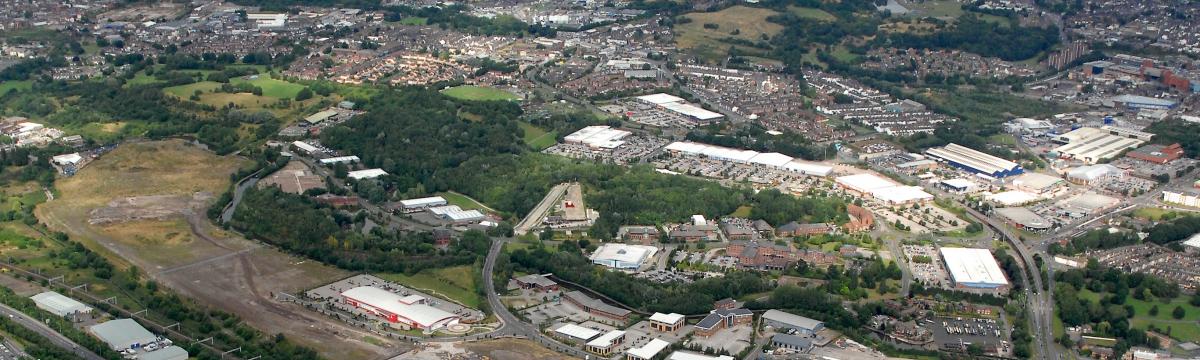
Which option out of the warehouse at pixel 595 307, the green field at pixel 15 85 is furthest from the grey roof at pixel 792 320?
the green field at pixel 15 85

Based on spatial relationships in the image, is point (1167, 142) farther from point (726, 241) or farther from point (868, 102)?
point (726, 241)

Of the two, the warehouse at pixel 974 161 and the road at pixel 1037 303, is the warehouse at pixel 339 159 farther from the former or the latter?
the road at pixel 1037 303

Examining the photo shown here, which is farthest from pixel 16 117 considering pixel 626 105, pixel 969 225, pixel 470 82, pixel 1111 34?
pixel 1111 34

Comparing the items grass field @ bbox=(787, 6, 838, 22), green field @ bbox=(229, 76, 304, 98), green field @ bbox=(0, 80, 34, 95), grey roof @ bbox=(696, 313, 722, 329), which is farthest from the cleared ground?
grass field @ bbox=(787, 6, 838, 22)

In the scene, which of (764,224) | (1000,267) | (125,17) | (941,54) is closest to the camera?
(1000,267)

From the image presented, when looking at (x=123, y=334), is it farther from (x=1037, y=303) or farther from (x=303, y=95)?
(x=303, y=95)

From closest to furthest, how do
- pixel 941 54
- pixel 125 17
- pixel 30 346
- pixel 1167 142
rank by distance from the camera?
pixel 30 346 → pixel 1167 142 → pixel 941 54 → pixel 125 17
